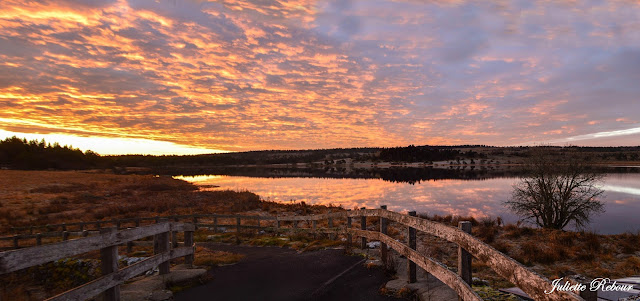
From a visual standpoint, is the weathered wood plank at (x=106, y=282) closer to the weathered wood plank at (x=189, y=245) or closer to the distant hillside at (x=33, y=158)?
the weathered wood plank at (x=189, y=245)

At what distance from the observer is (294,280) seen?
866 centimetres

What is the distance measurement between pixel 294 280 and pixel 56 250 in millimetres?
5327

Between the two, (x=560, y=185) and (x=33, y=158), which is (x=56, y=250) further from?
(x=33, y=158)

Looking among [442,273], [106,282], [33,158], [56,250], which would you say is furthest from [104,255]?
[33,158]

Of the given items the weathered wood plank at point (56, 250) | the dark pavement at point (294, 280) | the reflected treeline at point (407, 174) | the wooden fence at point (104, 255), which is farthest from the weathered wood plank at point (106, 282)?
the reflected treeline at point (407, 174)

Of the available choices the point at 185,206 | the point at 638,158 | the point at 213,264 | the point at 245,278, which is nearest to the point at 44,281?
the point at 213,264

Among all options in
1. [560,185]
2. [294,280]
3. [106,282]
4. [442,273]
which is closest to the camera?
[442,273]

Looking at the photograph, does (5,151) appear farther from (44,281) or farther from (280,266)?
(280,266)

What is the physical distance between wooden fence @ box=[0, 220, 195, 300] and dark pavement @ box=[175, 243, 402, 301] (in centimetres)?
128

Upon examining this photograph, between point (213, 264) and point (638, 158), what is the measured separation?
21591 centimetres

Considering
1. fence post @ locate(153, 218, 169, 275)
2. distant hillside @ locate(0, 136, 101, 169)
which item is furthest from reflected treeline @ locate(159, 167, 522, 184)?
fence post @ locate(153, 218, 169, 275)

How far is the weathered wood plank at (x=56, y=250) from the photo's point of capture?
13.9ft

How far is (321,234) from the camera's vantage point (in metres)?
15.0

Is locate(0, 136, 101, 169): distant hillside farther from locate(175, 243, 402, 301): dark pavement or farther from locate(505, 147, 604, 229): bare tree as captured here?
locate(505, 147, 604, 229): bare tree
